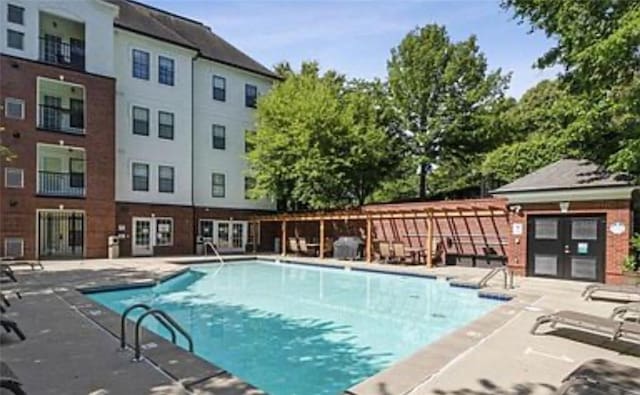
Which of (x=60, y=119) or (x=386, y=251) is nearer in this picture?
(x=386, y=251)

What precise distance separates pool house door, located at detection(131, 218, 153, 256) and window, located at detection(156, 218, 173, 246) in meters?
0.41

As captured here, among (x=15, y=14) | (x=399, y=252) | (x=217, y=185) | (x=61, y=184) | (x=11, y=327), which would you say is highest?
(x=15, y=14)

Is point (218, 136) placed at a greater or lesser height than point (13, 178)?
greater

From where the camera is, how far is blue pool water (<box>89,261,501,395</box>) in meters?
6.59

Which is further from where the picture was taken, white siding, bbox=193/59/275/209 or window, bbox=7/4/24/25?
white siding, bbox=193/59/275/209

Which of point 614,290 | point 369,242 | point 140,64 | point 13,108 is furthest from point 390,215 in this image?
point 13,108

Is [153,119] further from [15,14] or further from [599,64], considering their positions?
[599,64]

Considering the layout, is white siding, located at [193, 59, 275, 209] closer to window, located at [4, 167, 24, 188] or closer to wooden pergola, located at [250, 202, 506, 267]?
wooden pergola, located at [250, 202, 506, 267]

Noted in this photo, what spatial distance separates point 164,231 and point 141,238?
1.22 meters

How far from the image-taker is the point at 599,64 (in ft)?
30.4

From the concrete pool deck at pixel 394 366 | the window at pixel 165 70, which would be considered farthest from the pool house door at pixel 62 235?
the concrete pool deck at pixel 394 366

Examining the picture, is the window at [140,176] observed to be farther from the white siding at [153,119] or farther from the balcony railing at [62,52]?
the balcony railing at [62,52]

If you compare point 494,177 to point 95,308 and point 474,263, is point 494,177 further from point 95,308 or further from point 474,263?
point 95,308

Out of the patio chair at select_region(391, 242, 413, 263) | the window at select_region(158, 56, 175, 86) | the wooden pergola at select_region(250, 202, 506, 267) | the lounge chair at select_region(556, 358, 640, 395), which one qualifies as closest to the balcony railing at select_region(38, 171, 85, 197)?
the window at select_region(158, 56, 175, 86)
